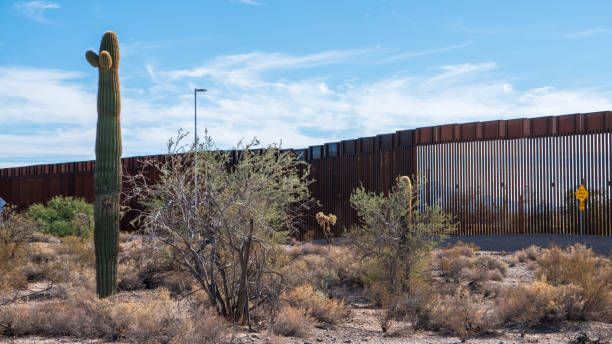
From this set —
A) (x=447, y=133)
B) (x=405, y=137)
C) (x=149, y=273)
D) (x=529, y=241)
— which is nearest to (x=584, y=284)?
(x=149, y=273)

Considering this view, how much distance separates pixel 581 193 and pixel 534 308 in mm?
13439

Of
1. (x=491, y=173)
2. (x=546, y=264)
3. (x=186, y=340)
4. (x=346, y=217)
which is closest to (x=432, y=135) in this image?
(x=491, y=173)

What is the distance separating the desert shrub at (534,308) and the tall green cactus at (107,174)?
7.68 m

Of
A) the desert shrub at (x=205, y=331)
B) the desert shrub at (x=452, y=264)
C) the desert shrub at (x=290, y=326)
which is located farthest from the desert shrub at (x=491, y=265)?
the desert shrub at (x=205, y=331)

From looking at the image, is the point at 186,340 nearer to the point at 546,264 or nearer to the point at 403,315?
the point at 403,315

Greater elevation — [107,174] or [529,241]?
[107,174]

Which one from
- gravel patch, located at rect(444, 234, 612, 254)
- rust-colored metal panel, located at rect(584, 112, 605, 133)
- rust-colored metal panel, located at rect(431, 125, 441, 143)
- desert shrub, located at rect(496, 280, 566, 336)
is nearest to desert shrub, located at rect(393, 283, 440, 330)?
desert shrub, located at rect(496, 280, 566, 336)

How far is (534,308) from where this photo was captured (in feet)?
32.9

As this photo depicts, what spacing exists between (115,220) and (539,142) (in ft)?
56.5

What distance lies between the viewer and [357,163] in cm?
2794

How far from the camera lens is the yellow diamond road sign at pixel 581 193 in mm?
21602

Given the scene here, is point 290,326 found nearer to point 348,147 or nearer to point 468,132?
point 468,132

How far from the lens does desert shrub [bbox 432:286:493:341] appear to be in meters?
9.27

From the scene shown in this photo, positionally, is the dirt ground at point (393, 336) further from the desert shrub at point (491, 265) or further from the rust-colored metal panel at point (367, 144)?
the rust-colored metal panel at point (367, 144)
